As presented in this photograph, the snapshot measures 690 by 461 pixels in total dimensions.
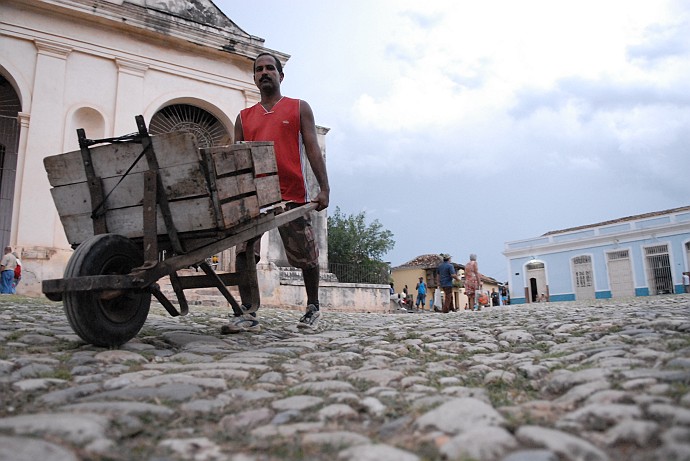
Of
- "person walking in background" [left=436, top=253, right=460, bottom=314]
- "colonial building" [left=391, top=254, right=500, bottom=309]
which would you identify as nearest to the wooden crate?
"person walking in background" [left=436, top=253, right=460, bottom=314]

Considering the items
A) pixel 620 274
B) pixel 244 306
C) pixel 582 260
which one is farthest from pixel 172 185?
pixel 582 260

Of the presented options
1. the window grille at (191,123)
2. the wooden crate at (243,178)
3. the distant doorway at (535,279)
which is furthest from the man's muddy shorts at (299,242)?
the distant doorway at (535,279)

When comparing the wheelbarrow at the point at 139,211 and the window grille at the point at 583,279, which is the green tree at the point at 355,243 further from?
the wheelbarrow at the point at 139,211

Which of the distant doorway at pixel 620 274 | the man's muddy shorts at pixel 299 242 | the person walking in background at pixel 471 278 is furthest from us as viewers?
the distant doorway at pixel 620 274

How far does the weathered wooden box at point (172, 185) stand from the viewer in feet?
10.4

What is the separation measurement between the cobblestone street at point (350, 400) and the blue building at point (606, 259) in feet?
98.5

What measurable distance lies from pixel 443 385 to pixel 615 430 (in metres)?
0.94

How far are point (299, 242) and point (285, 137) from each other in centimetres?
94

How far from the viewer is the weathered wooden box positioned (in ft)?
10.4

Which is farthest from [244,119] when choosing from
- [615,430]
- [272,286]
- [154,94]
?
[154,94]

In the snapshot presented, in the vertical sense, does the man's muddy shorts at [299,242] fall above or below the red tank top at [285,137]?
below

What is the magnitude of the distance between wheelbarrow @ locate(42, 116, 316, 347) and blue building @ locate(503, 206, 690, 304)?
102 ft

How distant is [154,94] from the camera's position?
1201cm

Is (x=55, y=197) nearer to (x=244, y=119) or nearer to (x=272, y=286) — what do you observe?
(x=244, y=119)
